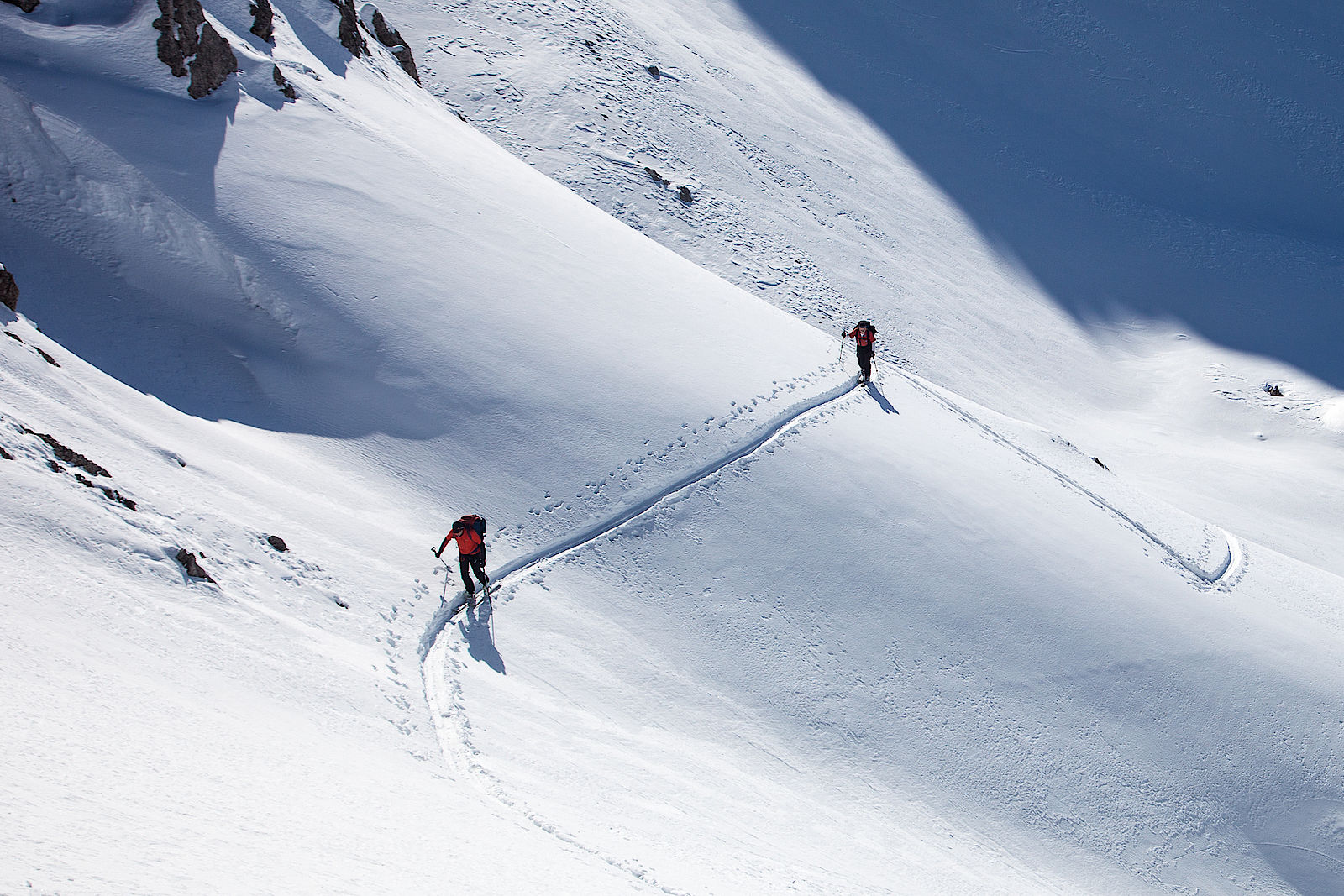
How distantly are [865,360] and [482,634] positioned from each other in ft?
39.1

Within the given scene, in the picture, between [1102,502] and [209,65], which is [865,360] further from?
[209,65]

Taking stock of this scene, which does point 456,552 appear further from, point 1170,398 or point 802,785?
point 1170,398

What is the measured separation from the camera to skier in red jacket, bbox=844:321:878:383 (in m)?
21.8

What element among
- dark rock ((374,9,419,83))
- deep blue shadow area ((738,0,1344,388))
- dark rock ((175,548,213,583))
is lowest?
dark rock ((175,548,213,583))

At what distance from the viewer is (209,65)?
21.5 m

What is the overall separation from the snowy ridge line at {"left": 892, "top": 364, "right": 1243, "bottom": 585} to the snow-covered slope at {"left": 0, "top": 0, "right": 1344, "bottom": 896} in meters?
0.15

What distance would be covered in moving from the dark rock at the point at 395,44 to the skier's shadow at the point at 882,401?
61.3 ft

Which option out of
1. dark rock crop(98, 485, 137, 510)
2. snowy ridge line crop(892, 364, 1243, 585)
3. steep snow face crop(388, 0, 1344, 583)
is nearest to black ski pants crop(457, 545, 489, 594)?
dark rock crop(98, 485, 137, 510)

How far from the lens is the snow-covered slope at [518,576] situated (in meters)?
9.58

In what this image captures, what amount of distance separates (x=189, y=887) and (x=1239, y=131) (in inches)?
2417

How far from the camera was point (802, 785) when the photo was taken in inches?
574

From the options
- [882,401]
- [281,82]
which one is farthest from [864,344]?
[281,82]

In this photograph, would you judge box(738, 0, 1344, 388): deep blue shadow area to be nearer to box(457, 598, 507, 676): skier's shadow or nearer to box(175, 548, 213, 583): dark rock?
box(457, 598, 507, 676): skier's shadow

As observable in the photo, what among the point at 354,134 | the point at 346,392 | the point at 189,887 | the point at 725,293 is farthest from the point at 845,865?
the point at 354,134
